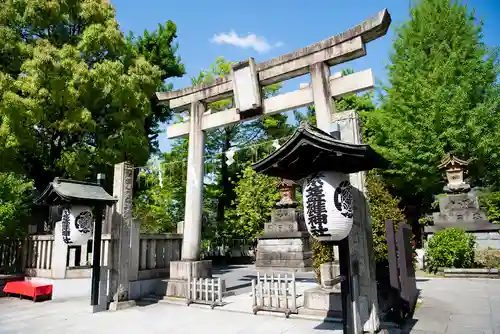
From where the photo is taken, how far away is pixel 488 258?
537 inches

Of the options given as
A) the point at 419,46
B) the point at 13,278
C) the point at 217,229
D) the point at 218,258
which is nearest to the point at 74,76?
the point at 13,278

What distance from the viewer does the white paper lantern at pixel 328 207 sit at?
5027 mm

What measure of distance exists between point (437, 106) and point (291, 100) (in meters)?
13.7

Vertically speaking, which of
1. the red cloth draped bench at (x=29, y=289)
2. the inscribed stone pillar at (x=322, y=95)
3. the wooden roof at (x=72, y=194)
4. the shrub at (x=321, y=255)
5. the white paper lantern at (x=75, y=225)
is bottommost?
the red cloth draped bench at (x=29, y=289)

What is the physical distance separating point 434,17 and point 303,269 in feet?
62.4

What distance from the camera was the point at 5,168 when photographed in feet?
50.6

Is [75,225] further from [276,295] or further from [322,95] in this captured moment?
[322,95]

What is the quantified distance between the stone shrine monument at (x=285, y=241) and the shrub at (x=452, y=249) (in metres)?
6.38

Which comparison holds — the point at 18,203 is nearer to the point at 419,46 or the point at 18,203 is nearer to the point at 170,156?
the point at 170,156

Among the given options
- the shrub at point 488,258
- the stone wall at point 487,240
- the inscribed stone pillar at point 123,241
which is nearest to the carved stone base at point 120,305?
the inscribed stone pillar at point 123,241

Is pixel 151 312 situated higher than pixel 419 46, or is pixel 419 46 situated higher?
pixel 419 46

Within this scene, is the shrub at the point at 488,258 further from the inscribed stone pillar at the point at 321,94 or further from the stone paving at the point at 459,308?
the inscribed stone pillar at the point at 321,94

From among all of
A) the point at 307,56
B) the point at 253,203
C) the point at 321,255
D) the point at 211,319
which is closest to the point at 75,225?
the point at 211,319

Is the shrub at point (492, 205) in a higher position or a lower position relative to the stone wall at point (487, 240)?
higher
